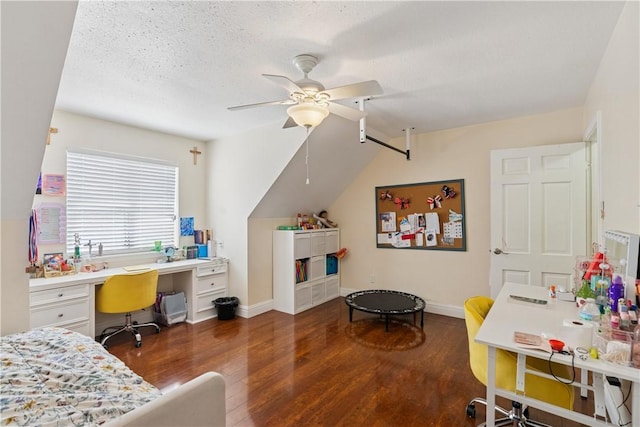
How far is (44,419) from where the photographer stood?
3.52 feet

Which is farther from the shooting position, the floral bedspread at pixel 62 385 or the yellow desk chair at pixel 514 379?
the yellow desk chair at pixel 514 379

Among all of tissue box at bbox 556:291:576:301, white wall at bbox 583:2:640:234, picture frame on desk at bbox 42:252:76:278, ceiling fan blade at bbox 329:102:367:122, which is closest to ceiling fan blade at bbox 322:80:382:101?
ceiling fan blade at bbox 329:102:367:122

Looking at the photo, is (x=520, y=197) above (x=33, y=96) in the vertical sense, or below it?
below

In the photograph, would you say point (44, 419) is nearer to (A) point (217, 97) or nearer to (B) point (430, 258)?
(A) point (217, 97)

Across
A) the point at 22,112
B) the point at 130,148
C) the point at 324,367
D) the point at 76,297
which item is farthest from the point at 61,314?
the point at 324,367

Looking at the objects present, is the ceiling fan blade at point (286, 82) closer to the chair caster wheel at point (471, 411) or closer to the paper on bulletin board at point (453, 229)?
the chair caster wheel at point (471, 411)

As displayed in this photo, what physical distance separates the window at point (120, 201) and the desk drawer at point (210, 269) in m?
0.65

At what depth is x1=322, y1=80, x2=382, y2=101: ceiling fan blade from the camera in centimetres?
193

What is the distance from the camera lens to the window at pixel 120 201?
3326 millimetres

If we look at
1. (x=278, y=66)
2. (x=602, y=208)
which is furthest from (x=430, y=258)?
(x=278, y=66)

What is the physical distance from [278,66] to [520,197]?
9.05ft

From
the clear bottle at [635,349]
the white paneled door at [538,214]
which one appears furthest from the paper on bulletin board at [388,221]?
the clear bottle at [635,349]

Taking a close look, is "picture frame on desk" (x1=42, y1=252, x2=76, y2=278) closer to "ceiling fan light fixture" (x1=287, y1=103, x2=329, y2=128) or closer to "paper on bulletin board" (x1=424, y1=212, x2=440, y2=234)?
"ceiling fan light fixture" (x1=287, y1=103, x2=329, y2=128)

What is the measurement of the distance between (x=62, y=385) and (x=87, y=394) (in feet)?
0.56
